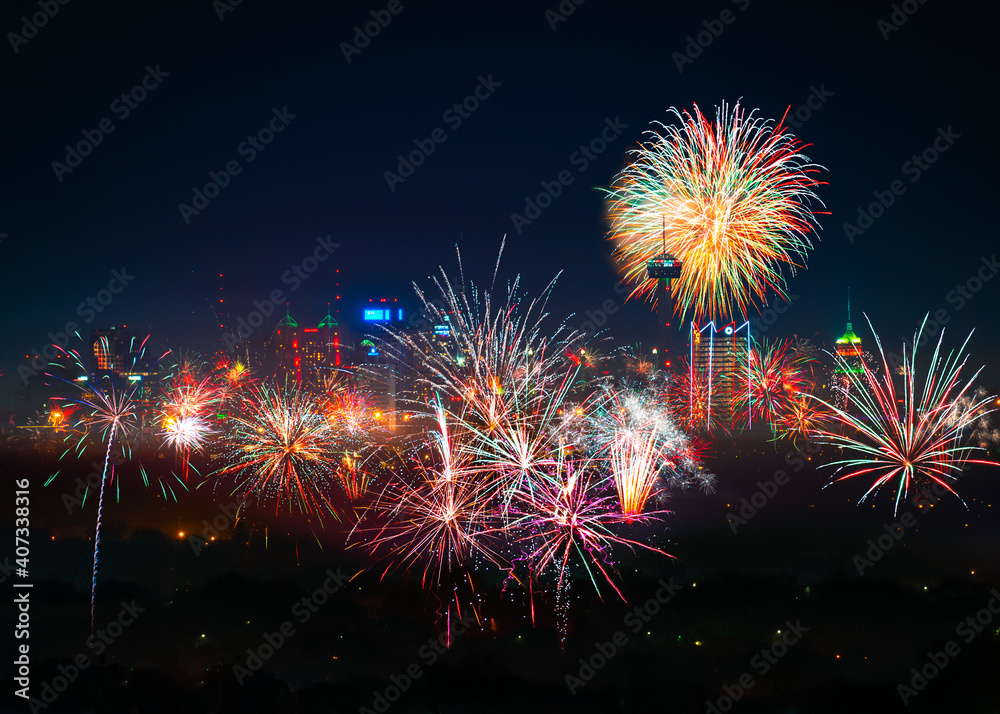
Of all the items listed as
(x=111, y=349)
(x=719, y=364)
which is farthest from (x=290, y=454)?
(x=719, y=364)

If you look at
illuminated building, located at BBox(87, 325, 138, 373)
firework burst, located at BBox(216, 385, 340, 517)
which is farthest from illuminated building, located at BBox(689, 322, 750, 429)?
illuminated building, located at BBox(87, 325, 138, 373)

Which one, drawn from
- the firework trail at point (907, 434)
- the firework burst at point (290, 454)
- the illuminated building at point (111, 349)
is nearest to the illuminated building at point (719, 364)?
the firework trail at point (907, 434)

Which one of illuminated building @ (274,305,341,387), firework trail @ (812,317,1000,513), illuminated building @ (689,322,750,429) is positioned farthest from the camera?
illuminated building @ (274,305,341,387)

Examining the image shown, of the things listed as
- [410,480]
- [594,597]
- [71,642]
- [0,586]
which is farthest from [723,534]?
[0,586]

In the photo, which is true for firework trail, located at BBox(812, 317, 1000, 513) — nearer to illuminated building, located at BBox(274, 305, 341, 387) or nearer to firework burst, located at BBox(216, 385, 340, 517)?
firework burst, located at BBox(216, 385, 340, 517)

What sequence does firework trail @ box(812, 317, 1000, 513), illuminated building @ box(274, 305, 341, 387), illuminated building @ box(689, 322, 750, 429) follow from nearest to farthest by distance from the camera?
firework trail @ box(812, 317, 1000, 513), illuminated building @ box(689, 322, 750, 429), illuminated building @ box(274, 305, 341, 387)

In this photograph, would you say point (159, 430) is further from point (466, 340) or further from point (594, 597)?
point (594, 597)

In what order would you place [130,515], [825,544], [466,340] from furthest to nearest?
[130,515] → [825,544] → [466,340]

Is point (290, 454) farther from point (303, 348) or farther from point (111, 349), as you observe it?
point (303, 348)
